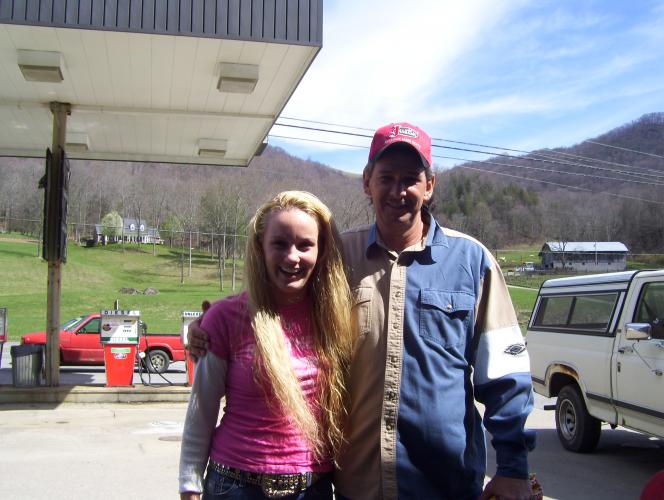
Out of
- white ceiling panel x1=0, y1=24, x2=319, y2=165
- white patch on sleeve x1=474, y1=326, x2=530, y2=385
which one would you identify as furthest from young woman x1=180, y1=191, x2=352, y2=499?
white ceiling panel x1=0, y1=24, x2=319, y2=165

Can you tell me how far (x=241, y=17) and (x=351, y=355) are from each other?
5.80 m

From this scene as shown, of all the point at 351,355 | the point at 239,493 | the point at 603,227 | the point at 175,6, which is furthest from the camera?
the point at 603,227

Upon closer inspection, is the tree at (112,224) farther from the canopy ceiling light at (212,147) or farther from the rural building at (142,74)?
the rural building at (142,74)

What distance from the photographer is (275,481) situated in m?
2.27

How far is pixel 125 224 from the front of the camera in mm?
91938

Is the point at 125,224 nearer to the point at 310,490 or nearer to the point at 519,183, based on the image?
the point at 519,183

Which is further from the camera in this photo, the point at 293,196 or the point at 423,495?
the point at 293,196

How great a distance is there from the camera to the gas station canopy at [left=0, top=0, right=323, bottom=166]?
7.03 m

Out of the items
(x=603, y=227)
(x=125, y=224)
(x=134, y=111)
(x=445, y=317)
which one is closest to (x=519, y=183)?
(x=603, y=227)

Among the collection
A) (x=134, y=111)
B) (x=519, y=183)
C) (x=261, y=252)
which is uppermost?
(x=519, y=183)

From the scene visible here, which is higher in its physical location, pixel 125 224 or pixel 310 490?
pixel 125 224

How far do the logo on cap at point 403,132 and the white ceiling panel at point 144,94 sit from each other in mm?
5271

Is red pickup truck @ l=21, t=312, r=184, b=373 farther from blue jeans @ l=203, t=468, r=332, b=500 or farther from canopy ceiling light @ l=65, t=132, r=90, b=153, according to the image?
blue jeans @ l=203, t=468, r=332, b=500

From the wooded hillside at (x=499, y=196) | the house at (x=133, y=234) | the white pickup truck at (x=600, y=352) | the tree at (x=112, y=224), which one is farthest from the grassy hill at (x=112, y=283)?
the white pickup truck at (x=600, y=352)
